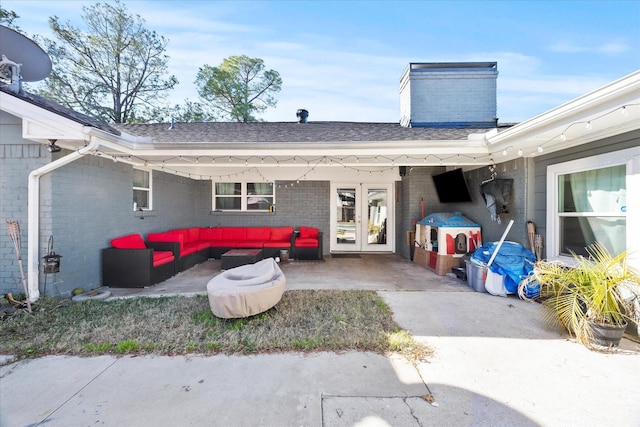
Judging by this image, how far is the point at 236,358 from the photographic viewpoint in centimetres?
272

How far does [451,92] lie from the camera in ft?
28.9

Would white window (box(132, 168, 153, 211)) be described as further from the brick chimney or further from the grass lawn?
the brick chimney

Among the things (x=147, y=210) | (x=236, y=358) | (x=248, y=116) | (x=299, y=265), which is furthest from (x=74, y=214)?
(x=248, y=116)

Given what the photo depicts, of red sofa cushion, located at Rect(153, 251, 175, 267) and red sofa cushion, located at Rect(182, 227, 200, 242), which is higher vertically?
red sofa cushion, located at Rect(182, 227, 200, 242)

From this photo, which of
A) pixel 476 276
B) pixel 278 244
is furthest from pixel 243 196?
pixel 476 276

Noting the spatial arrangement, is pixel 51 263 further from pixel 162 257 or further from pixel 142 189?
pixel 142 189

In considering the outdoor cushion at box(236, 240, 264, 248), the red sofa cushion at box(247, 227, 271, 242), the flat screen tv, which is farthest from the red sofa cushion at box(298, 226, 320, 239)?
the flat screen tv

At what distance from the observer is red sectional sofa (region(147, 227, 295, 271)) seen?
21.6 feet

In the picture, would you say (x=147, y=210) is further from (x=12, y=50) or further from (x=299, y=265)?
(x=299, y=265)

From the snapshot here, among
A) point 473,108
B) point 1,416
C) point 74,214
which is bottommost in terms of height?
point 1,416

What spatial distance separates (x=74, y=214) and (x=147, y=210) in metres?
1.88

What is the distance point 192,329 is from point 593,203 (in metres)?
5.88

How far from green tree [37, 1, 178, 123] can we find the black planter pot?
22.4m

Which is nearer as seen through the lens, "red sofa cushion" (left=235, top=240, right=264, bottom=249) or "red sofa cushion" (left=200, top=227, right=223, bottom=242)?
"red sofa cushion" (left=235, top=240, right=264, bottom=249)
